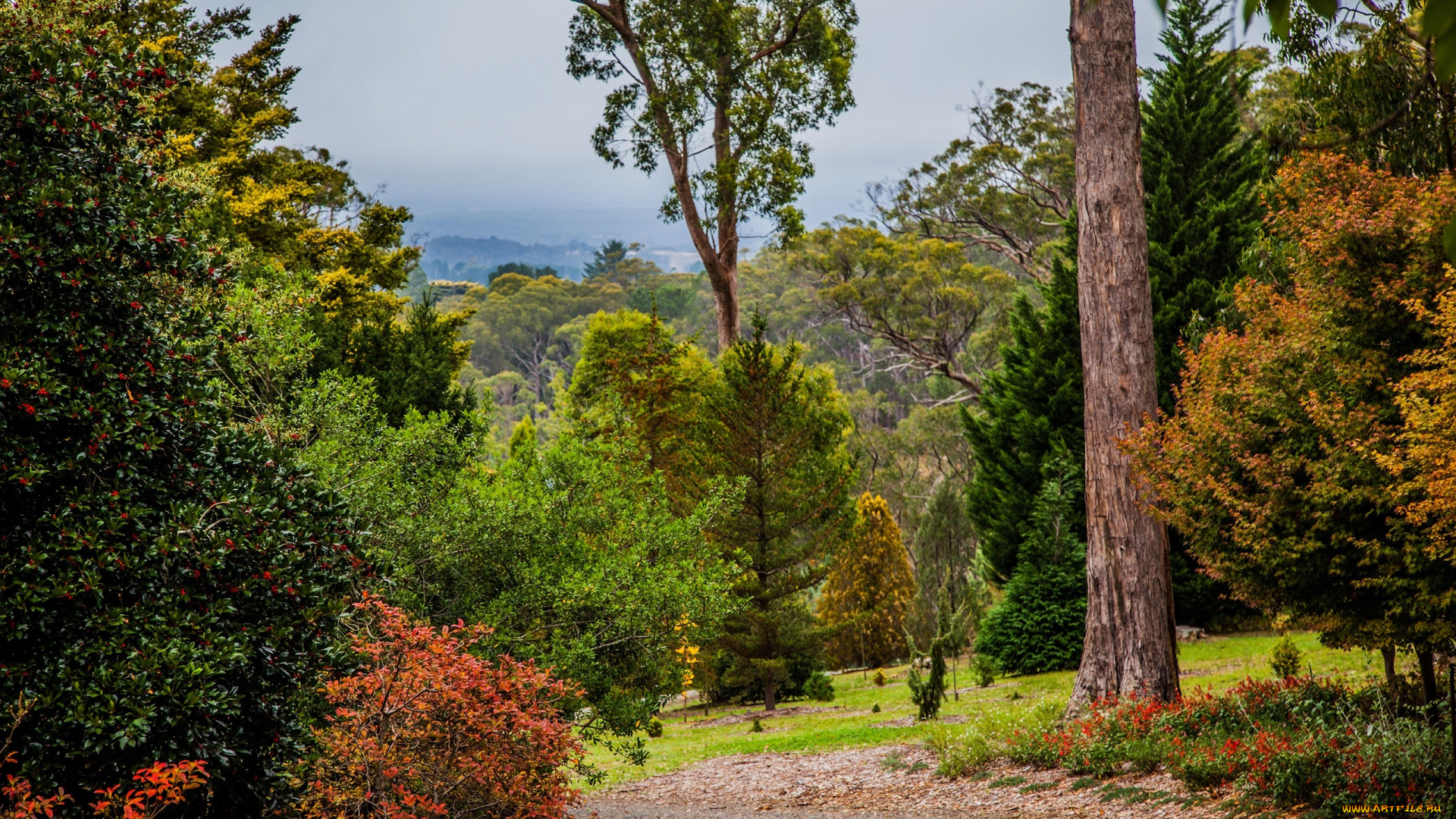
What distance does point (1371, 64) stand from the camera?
11000mm

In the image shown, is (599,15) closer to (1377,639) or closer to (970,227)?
(970,227)

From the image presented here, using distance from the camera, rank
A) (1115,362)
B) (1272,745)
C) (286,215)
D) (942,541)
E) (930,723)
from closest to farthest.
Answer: (1272,745)
(1115,362)
(930,723)
(286,215)
(942,541)

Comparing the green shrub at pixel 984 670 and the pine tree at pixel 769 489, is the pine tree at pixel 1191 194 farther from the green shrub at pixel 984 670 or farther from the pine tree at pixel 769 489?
the pine tree at pixel 769 489

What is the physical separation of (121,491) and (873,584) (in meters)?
17.6

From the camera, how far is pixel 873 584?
2080cm

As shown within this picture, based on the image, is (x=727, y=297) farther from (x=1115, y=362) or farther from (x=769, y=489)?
(x=1115, y=362)

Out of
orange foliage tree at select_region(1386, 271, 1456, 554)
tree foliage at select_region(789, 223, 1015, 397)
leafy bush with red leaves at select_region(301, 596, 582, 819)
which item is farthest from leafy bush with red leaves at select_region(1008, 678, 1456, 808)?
tree foliage at select_region(789, 223, 1015, 397)

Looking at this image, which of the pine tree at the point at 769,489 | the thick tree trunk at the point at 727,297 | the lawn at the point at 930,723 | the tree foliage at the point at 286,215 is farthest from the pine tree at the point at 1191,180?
the tree foliage at the point at 286,215

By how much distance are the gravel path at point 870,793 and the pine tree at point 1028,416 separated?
8.10 m

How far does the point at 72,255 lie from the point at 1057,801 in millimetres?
6694

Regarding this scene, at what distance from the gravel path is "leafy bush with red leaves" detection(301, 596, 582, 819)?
3.02 m

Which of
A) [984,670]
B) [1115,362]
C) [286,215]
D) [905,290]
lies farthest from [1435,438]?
[905,290]

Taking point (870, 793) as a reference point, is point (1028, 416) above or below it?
above

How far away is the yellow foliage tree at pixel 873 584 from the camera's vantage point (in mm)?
20734
